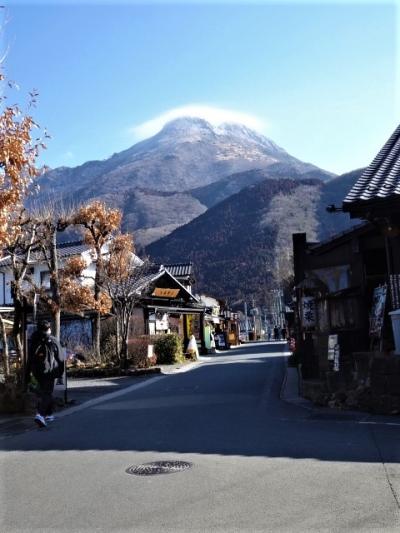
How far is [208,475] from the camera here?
6531mm

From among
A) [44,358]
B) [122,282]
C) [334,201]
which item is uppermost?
[334,201]

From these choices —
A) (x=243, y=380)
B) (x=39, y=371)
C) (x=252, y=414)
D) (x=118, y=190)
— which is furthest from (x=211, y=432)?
(x=118, y=190)

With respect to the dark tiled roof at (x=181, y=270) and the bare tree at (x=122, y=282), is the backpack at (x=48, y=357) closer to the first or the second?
the bare tree at (x=122, y=282)

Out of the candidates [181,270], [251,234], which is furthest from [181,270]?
[251,234]

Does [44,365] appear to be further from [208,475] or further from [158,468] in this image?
[208,475]

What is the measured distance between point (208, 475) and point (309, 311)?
400 inches

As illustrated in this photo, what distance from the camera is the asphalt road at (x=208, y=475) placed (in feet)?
16.8

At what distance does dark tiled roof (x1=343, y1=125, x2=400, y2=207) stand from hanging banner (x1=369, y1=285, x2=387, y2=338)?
2205 millimetres

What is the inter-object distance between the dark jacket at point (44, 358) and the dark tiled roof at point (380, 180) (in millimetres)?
5695

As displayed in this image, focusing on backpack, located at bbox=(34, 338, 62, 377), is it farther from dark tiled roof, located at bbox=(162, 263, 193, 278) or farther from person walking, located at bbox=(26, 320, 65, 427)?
dark tiled roof, located at bbox=(162, 263, 193, 278)

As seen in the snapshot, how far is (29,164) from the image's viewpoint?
9.68 metres

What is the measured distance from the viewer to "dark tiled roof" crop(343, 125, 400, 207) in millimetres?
10670

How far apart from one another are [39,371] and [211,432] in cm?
339

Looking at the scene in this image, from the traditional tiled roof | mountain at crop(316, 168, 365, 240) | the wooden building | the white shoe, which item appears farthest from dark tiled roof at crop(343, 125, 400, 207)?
mountain at crop(316, 168, 365, 240)
